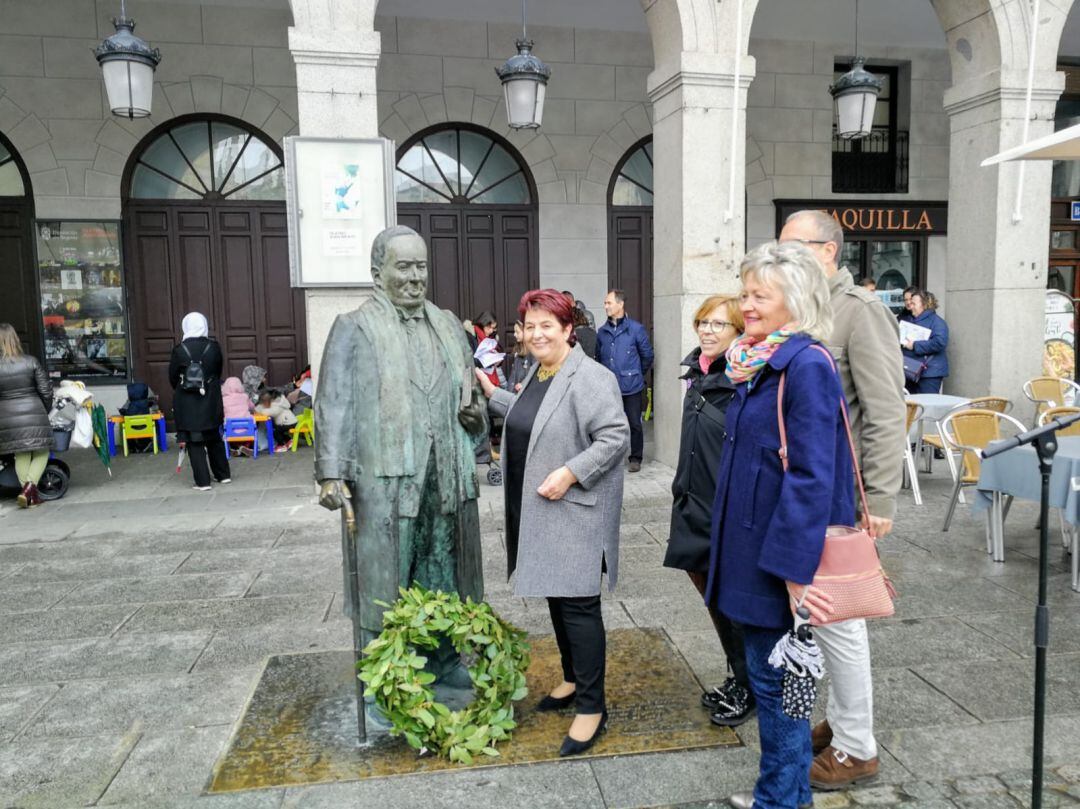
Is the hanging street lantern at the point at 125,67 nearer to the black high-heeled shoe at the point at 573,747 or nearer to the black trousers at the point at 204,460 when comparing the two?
the black trousers at the point at 204,460

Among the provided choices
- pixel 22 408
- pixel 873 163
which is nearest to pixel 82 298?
pixel 22 408

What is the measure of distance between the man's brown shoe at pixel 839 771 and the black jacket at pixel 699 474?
76 cm

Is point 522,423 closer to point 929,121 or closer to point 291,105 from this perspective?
point 291,105

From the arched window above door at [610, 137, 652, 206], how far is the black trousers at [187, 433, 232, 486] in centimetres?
676

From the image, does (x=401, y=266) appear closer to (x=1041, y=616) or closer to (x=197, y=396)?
(x=1041, y=616)

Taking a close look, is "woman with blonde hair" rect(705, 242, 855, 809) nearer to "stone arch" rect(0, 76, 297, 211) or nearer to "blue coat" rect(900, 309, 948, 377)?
"blue coat" rect(900, 309, 948, 377)

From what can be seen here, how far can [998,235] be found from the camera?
858cm

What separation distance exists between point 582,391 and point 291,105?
31.4 feet

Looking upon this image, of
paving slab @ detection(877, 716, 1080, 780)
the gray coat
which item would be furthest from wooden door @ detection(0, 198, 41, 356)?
paving slab @ detection(877, 716, 1080, 780)

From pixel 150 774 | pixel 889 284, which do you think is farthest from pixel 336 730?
pixel 889 284

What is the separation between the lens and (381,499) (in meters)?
3.09

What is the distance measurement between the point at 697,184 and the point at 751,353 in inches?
224

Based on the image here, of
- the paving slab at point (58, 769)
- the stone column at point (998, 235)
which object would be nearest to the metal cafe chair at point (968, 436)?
the stone column at point (998, 235)

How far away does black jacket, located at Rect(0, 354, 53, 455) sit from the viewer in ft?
23.8
